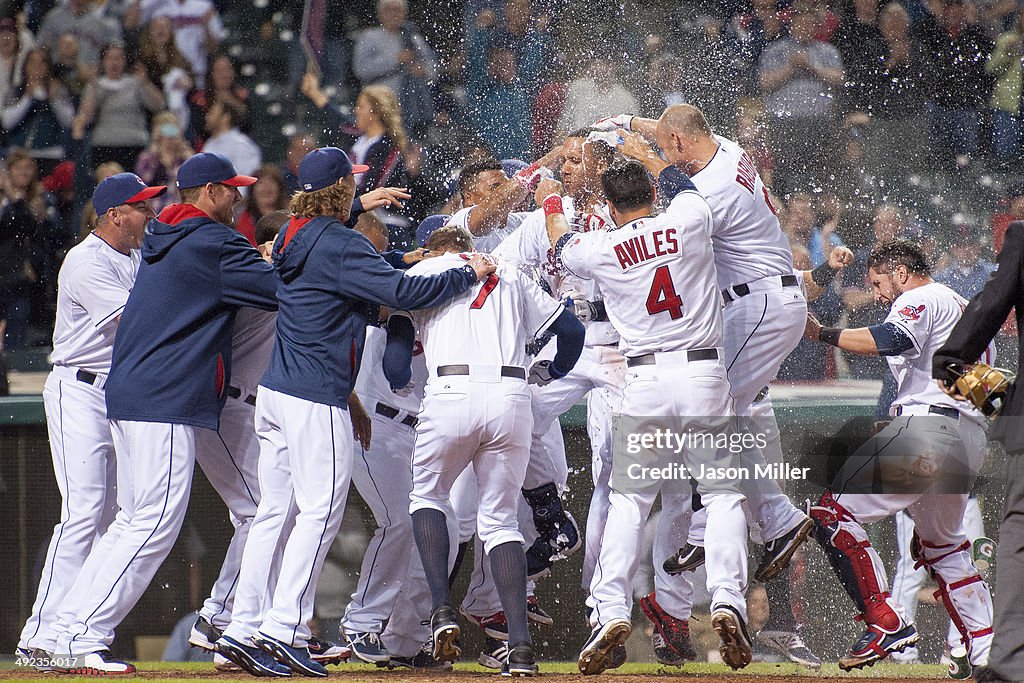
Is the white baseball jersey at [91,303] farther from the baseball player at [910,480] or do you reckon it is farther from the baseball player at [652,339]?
the baseball player at [910,480]

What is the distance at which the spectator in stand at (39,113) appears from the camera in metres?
7.04

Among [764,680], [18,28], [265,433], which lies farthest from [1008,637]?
[18,28]

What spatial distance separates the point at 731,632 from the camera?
161 inches

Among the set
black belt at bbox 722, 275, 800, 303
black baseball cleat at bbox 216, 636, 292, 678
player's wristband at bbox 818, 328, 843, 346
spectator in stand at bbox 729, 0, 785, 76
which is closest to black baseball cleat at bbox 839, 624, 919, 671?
player's wristband at bbox 818, 328, 843, 346

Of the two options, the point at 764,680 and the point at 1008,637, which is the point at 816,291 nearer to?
the point at 764,680

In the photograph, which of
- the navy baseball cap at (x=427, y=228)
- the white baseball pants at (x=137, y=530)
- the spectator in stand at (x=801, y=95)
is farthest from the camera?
the spectator in stand at (x=801, y=95)

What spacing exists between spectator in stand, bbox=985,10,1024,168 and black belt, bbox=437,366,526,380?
3210 millimetres

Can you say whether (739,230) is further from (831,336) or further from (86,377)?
(86,377)

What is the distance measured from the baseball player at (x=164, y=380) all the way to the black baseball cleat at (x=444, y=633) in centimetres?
103

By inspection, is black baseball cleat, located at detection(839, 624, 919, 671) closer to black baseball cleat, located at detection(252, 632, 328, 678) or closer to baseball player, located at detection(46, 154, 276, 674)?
black baseball cleat, located at detection(252, 632, 328, 678)

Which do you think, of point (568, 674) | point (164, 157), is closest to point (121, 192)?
point (164, 157)

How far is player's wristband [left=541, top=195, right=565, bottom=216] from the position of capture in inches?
210

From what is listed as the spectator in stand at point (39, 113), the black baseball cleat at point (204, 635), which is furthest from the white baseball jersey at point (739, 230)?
the spectator in stand at point (39, 113)

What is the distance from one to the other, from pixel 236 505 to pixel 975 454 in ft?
9.73
